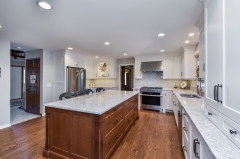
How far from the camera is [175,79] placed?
474 centimetres

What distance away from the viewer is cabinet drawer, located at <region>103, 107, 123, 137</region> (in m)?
1.68

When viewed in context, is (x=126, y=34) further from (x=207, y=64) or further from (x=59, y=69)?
(x=59, y=69)

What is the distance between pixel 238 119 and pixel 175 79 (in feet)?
14.2

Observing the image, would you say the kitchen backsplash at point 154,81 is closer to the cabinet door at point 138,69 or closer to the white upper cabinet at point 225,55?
the cabinet door at point 138,69

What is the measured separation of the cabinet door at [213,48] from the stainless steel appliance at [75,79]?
3942 millimetres

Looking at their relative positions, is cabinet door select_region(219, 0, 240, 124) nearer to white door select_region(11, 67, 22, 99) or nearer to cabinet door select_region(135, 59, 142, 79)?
cabinet door select_region(135, 59, 142, 79)

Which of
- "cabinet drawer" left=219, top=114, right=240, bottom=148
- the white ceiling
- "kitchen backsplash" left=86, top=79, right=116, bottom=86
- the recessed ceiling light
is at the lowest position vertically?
"cabinet drawer" left=219, top=114, right=240, bottom=148

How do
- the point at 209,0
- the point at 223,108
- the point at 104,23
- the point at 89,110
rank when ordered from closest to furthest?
the point at 223,108 < the point at 209,0 < the point at 89,110 < the point at 104,23

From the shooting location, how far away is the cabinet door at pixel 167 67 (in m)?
4.49

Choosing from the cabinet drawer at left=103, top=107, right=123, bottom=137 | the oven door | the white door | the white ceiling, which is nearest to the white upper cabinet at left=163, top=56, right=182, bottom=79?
the oven door

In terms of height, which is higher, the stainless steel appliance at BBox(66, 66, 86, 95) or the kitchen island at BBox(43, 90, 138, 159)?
the stainless steel appliance at BBox(66, 66, 86, 95)

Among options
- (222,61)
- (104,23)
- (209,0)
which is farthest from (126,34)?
(222,61)

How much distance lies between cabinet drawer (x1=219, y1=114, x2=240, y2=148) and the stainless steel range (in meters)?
3.44

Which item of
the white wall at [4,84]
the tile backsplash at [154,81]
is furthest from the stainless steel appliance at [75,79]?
the tile backsplash at [154,81]
